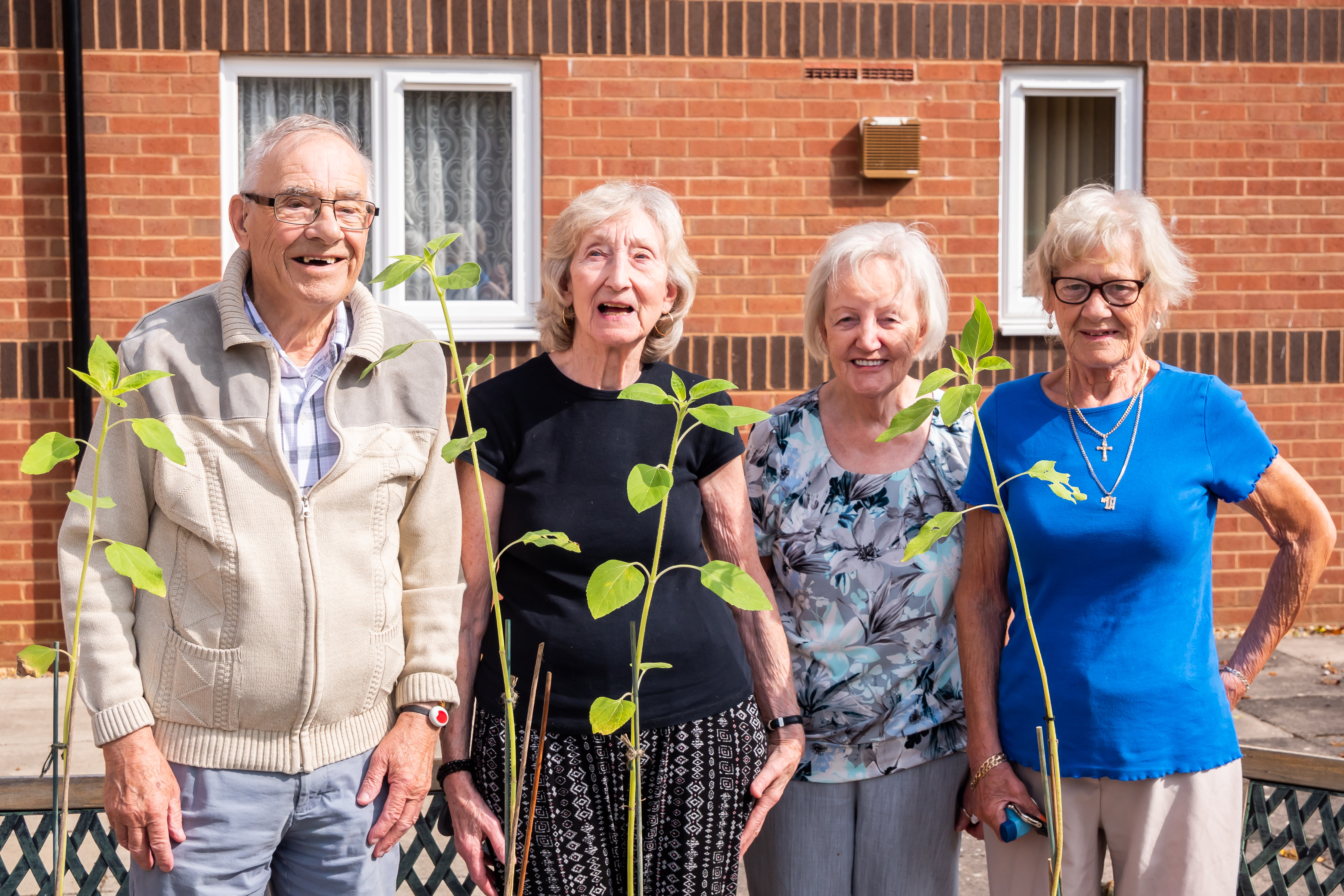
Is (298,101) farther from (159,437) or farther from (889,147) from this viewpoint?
(159,437)

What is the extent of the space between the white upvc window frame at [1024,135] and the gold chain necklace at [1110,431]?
4.26 m

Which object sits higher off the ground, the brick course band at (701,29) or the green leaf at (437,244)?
the brick course band at (701,29)

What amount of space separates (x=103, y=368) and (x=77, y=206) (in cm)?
495

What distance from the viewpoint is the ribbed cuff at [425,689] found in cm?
210

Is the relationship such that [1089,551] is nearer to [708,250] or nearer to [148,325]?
[148,325]

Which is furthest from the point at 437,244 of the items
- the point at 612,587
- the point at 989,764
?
the point at 989,764

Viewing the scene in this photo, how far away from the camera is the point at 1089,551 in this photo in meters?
2.12

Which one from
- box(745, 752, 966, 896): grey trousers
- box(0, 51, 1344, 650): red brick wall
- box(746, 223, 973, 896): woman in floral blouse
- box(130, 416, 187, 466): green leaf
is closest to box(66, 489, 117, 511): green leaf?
box(130, 416, 187, 466): green leaf

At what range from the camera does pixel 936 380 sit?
1.41 meters

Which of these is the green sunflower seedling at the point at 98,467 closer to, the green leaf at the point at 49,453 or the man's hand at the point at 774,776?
the green leaf at the point at 49,453

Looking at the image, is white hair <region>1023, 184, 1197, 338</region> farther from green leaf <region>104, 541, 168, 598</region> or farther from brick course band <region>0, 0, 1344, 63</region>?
brick course band <region>0, 0, 1344, 63</region>

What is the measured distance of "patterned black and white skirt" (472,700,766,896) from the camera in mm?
2166

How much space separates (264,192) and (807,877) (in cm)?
159

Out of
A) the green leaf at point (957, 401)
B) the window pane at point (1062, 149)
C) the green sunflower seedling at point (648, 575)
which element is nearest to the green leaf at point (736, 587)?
the green sunflower seedling at point (648, 575)
